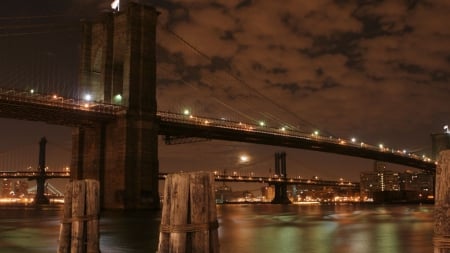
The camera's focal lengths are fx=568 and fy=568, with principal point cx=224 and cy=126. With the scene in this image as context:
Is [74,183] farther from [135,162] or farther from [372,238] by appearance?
[135,162]

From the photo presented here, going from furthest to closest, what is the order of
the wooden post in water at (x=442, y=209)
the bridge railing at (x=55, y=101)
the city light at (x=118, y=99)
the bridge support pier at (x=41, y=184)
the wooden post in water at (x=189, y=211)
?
the bridge support pier at (x=41, y=184) < the city light at (x=118, y=99) < the bridge railing at (x=55, y=101) < the wooden post in water at (x=189, y=211) < the wooden post in water at (x=442, y=209)

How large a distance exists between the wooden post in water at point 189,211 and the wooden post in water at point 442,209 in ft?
7.35

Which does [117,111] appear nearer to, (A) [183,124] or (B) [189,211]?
(A) [183,124]

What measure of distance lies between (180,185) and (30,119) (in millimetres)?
48688

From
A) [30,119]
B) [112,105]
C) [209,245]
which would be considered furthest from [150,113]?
[209,245]

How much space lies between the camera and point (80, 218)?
9.53 metres

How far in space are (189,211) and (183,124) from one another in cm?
5350

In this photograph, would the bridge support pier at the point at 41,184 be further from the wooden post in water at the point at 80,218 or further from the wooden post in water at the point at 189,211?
the wooden post in water at the point at 189,211

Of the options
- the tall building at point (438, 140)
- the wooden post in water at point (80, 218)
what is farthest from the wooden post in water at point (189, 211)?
the tall building at point (438, 140)

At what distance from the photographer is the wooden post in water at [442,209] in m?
4.44

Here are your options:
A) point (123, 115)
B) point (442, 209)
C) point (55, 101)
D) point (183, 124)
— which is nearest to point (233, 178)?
point (183, 124)

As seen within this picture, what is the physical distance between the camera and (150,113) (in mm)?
50938

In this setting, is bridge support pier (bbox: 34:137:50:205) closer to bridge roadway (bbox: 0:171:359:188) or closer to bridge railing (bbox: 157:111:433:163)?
bridge roadway (bbox: 0:171:359:188)

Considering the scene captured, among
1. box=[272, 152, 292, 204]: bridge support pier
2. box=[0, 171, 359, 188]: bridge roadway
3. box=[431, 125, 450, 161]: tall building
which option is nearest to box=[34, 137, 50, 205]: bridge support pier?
box=[0, 171, 359, 188]: bridge roadway
